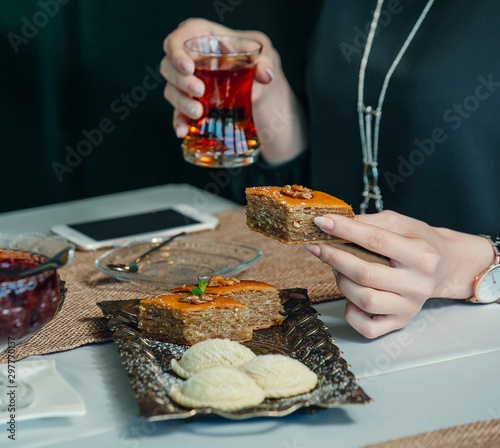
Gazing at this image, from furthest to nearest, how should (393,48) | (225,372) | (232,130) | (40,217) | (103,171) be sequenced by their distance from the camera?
(103,171)
(40,217)
(393,48)
(232,130)
(225,372)

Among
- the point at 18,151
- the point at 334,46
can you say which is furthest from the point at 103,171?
the point at 334,46

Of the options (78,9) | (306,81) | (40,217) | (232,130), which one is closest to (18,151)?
(78,9)

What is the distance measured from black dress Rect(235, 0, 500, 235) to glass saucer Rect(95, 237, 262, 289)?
60 centimetres

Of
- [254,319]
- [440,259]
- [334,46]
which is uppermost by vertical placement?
[334,46]

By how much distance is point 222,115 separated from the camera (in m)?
1.74

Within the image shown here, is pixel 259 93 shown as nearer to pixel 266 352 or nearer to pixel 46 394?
pixel 266 352

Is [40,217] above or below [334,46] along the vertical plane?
below

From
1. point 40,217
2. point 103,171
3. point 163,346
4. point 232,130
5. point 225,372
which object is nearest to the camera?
point 225,372

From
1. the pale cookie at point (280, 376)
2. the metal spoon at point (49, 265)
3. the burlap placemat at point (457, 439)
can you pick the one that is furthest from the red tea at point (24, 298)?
the burlap placemat at point (457, 439)

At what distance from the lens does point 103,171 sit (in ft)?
12.9

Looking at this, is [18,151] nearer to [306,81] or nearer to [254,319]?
[306,81]

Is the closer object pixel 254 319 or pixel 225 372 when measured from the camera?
pixel 225 372

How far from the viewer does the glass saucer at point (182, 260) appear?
164 centimetres

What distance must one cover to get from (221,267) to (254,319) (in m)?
0.39
